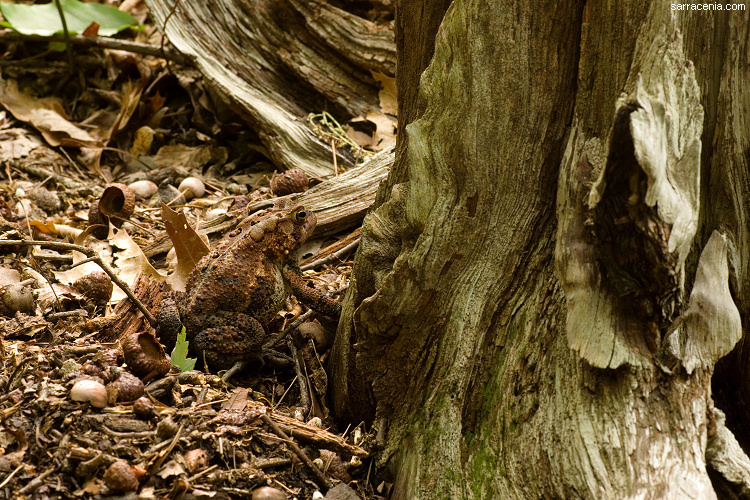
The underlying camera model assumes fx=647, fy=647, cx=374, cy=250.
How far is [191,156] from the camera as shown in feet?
18.8

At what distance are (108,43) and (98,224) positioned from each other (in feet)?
8.36

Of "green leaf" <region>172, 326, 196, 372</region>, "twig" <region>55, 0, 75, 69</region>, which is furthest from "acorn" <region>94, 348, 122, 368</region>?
"twig" <region>55, 0, 75, 69</region>

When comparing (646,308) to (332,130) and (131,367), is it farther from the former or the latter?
(332,130)

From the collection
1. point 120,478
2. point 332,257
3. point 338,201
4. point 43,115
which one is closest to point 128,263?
point 332,257

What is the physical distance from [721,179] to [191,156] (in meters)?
4.48

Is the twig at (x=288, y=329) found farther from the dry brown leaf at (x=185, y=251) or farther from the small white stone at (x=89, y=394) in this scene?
the small white stone at (x=89, y=394)

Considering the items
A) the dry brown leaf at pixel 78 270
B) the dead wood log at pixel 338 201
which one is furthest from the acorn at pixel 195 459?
the dead wood log at pixel 338 201

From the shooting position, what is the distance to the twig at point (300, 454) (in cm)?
274

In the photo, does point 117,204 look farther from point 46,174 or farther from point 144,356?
point 144,356

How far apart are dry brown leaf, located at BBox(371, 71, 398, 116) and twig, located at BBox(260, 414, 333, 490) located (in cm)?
337

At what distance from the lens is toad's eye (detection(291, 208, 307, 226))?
3.89 metres

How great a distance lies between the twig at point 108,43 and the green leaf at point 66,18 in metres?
0.08

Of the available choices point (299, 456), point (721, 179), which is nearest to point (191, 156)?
point (299, 456)

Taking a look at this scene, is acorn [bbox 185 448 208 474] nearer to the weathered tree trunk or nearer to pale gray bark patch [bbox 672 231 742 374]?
the weathered tree trunk
